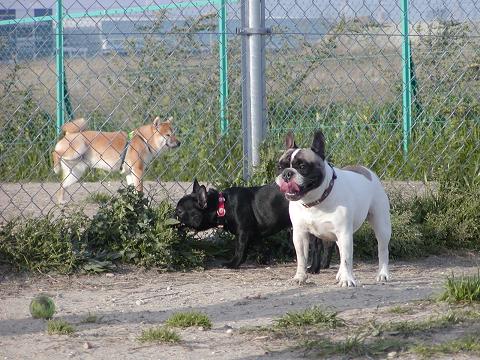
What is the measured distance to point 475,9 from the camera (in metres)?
6.98

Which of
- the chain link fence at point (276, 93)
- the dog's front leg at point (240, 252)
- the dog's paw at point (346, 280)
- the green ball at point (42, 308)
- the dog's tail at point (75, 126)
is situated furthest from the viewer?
the dog's tail at point (75, 126)

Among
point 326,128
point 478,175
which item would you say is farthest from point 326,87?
point 478,175

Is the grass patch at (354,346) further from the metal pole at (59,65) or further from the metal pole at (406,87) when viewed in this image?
the metal pole at (59,65)

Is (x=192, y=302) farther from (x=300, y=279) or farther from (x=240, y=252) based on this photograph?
(x=240, y=252)

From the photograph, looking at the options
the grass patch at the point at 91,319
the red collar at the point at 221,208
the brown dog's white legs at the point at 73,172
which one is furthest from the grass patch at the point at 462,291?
the brown dog's white legs at the point at 73,172

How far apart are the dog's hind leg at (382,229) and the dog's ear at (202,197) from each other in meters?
1.05

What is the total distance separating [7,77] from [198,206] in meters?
3.00

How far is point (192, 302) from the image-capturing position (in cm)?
471

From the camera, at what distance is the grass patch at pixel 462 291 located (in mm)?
4270

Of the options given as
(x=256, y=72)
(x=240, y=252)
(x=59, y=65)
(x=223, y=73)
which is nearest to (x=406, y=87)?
(x=223, y=73)

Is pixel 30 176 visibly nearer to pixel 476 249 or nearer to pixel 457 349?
pixel 476 249

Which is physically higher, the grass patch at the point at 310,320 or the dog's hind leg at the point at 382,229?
the dog's hind leg at the point at 382,229

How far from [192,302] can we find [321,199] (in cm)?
91

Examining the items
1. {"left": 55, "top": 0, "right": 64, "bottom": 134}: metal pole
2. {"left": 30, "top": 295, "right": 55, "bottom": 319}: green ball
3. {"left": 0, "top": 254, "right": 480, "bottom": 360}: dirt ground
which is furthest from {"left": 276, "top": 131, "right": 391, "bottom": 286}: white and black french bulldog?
{"left": 55, "top": 0, "right": 64, "bottom": 134}: metal pole
